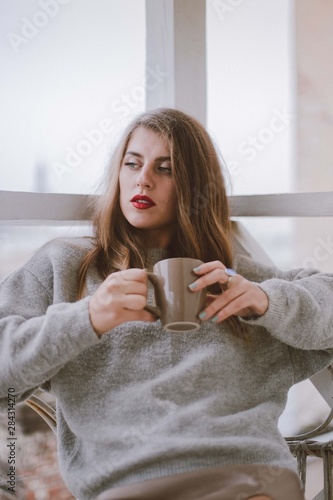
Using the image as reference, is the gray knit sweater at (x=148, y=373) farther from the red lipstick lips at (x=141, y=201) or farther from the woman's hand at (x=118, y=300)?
the red lipstick lips at (x=141, y=201)

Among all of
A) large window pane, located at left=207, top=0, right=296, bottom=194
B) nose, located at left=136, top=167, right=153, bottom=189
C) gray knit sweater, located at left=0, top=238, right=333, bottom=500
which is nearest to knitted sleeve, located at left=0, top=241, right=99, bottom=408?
gray knit sweater, located at left=0, top=238, right=333, bottom=500

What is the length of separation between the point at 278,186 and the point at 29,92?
2.53ft

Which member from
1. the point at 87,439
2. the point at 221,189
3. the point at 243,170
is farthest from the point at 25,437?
the point at 243,170

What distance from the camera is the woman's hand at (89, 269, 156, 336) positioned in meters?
0.99

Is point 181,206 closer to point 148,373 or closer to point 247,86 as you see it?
point 148,373

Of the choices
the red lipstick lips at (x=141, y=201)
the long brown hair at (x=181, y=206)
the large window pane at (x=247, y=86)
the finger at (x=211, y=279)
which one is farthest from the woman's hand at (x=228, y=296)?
the large window pane at (x=247, y=86)

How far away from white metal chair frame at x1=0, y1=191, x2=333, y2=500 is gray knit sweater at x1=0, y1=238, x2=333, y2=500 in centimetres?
12

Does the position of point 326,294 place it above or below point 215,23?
below

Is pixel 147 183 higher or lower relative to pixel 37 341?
higher

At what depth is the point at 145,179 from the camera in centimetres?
128

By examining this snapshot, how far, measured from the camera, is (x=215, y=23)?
172 cm

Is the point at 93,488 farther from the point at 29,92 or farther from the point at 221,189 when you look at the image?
the point at 29,92

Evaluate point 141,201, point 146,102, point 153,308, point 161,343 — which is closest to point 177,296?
point 153,308

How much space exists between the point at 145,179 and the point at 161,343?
1.12 feet
